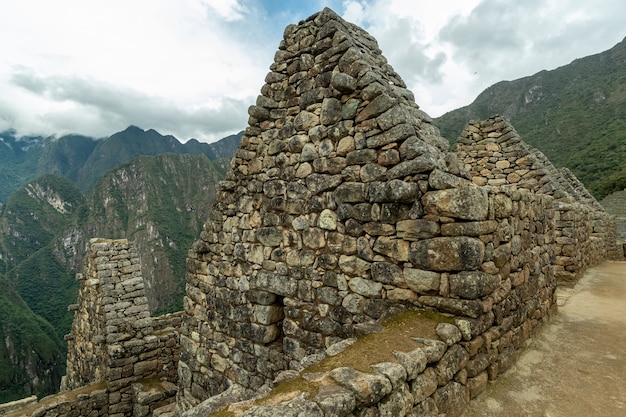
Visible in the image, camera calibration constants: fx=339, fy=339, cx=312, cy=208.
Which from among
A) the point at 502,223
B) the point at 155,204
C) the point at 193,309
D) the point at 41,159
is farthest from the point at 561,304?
the point at 41,159

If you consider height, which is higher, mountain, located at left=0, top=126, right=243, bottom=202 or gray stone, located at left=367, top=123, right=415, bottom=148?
mountain, located at left=0, top=126, right=243, bottom=202

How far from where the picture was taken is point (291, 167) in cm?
441

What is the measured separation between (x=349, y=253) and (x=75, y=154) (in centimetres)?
20316

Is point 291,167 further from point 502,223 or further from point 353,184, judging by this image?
point 502,223

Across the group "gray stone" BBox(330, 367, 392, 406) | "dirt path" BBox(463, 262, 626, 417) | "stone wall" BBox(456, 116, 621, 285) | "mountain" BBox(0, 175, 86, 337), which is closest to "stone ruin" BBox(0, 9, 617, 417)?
"gray stone" BBox(330, 367, 392, 406)

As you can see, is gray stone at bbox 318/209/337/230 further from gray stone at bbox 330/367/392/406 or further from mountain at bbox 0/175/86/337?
mountain at bbox 0/175/86/337

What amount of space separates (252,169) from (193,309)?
2.59 metres

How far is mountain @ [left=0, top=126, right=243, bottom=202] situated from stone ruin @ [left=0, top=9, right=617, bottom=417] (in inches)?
6421

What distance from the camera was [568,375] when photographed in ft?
10.8

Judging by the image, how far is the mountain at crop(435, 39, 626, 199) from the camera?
4022 cm

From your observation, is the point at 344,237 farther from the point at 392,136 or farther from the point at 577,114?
the point at 577,114

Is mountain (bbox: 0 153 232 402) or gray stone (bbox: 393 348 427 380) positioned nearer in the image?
gray stone (bbox: 393 348 427 380)

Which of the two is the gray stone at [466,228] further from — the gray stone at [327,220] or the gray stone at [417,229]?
the gray stone at [327,220]

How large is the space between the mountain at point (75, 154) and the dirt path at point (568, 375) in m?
165
